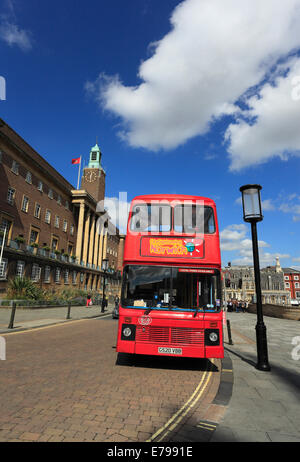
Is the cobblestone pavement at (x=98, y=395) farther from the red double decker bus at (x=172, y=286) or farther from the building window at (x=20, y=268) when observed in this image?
the building window at (x=20, y=268)

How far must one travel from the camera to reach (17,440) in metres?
2.99

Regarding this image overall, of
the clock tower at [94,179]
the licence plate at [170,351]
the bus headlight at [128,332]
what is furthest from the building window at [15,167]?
the clock tower at [94,179]

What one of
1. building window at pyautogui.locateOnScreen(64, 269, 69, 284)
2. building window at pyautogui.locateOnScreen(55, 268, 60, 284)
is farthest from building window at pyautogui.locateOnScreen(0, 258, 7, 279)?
building window at pyautogui.locateOnScreen(64, 269, 69, 284)

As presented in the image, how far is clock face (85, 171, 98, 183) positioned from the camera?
69.6 meters

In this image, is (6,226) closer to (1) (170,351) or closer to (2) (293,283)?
(1) (170,351)

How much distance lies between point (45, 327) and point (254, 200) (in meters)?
11.2

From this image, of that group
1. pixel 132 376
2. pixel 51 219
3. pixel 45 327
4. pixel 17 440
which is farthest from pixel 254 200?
pixel 51 219

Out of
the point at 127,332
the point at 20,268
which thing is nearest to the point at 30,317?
the point at 127,332

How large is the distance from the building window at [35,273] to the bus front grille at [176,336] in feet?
102

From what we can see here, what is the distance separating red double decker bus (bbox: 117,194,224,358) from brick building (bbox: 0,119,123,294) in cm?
2261

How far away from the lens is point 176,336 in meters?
6.11

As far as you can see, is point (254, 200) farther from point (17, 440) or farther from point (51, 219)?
point (51, 219)

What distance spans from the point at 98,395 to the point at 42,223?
37.9 meters

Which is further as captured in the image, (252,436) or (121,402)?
(121,402)
